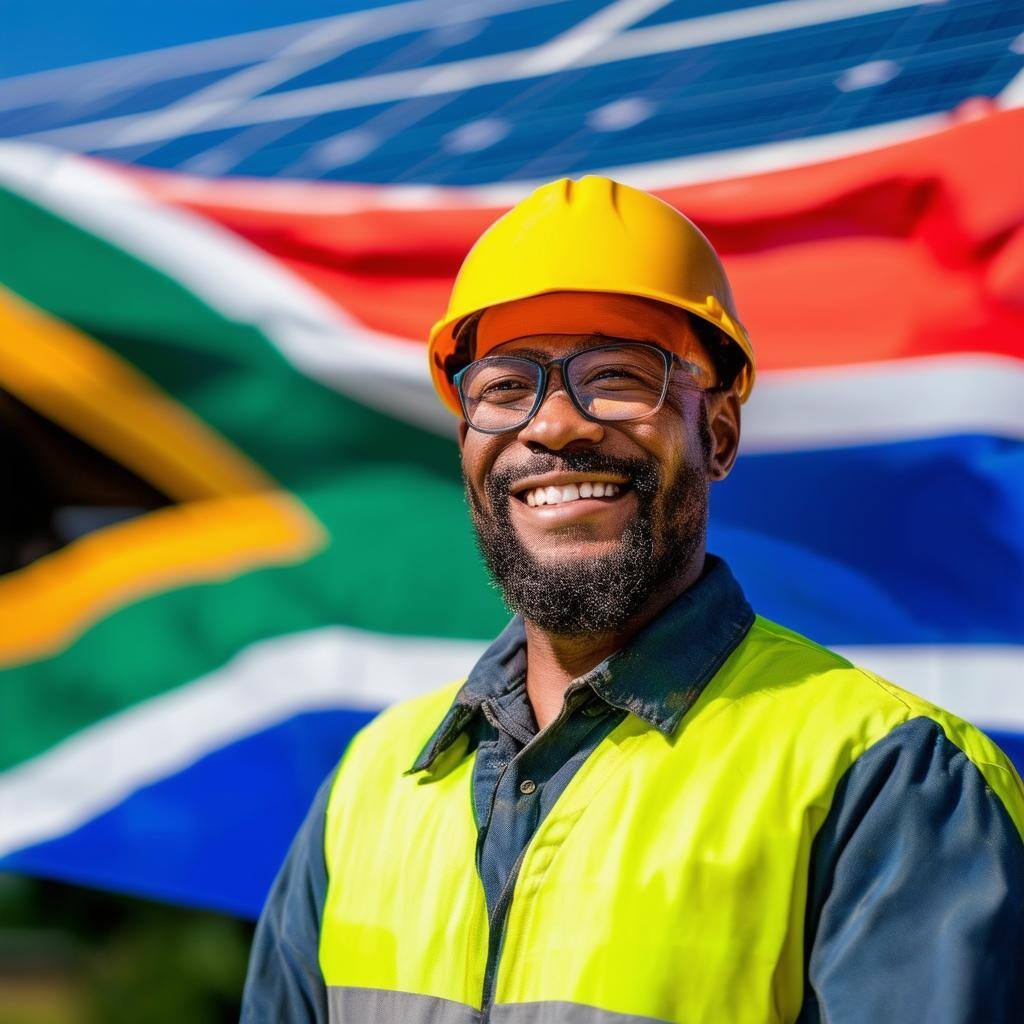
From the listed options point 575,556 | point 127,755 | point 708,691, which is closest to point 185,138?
point 127,755

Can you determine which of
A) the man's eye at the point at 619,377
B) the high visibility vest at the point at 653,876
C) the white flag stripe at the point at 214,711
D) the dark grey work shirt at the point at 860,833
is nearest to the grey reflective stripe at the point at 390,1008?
the high visibility vest at the point at 653,876

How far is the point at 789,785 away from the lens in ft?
5.03

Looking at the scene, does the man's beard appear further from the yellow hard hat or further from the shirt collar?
the yellow hard hat

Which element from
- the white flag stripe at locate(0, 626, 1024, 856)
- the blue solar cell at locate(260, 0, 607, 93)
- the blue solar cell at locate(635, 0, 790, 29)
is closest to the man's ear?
the white flag stripe at locate(0, 626, 1024, 856)

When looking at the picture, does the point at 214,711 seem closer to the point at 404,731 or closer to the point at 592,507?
the point at 404,731

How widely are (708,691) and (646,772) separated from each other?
155mm

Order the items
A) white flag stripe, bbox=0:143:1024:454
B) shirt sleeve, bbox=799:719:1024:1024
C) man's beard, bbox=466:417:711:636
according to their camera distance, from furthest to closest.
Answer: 1. white flag stripe, bbox=0:143:1024:454
2. man's beard, bbox=466:417:711:636
3. shirt sleeve, bbox=799:719:1024:1024

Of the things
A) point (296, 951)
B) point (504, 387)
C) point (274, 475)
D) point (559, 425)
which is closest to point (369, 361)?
point (274, 475)

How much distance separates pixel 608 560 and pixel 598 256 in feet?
1.48

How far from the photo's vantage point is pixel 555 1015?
154 cm

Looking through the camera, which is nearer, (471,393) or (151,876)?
(471,393)

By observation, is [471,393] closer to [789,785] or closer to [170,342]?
[789,785]

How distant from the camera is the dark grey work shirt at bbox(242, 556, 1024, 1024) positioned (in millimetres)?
1367

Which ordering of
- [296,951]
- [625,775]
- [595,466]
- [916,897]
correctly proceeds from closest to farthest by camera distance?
1. [916,897]
2. [625,775]
3. [595,466]
4. [296,951]
